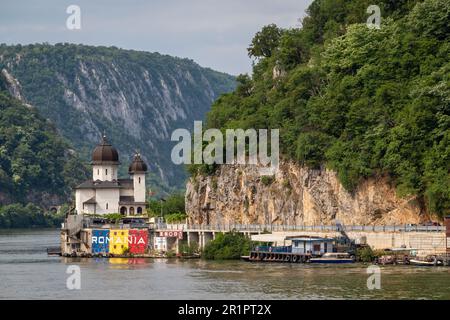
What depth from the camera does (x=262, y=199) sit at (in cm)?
15162

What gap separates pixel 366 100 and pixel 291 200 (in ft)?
41.4

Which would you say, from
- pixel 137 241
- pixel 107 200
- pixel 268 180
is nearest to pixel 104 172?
pixel 107 200

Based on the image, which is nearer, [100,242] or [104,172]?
[100,242]

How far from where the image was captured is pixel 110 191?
174000 millimetres

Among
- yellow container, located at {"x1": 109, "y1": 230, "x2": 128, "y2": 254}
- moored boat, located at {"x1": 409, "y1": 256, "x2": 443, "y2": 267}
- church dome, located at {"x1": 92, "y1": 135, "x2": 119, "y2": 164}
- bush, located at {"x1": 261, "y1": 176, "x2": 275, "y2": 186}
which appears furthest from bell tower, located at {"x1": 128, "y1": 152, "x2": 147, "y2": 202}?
moored boat, located at {"x1": 409, "y1": 256, "x2": 443, "y2": 267}

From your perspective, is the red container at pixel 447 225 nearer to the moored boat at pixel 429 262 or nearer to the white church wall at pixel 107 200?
the moored boat at pixel 429 262

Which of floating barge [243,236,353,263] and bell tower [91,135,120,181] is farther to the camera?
bell tower [91,135,120,181]

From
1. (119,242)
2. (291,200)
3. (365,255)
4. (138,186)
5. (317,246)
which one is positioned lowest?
(365,255)

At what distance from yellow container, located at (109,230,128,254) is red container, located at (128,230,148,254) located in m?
0.43

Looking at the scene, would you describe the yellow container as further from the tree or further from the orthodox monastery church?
the tree

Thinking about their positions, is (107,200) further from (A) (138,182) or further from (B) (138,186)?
(A) (138,182)

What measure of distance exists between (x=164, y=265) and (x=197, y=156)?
94.6 feet

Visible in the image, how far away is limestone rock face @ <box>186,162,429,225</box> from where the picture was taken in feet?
452

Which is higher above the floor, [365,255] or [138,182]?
[138,182]
